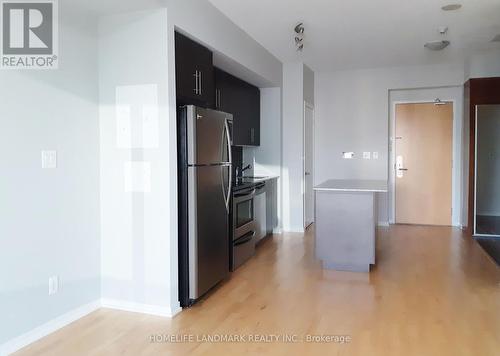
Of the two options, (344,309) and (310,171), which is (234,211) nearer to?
(344,309)

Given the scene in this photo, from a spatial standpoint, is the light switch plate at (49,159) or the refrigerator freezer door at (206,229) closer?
the light switch plate at (49,159)

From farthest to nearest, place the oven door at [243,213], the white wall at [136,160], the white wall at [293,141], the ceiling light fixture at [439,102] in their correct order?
the ceiling light fixture at [439,102] → the white wall at [293,141] → the oven door at [243,213] → the white wall at [136,160]

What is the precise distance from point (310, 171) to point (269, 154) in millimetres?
1027

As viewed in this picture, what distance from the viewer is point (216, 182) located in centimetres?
346

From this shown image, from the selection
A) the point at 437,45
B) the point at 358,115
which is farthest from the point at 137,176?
the point at 358,115

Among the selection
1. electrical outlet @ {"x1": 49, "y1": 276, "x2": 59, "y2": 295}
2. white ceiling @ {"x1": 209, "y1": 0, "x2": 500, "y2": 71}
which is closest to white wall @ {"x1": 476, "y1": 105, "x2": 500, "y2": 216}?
white ceiling @ {"x1": 209, "y1": 0, "x2": 500, "y2": 71}

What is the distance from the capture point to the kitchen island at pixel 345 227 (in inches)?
159

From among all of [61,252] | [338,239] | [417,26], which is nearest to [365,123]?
[417,26]

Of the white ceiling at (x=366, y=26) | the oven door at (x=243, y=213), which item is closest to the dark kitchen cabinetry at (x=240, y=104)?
the white ceiling at (x=366, y=26)

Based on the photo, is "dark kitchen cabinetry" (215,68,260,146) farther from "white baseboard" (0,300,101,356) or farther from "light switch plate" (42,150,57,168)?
"white baseboard" (0,300,101,356)

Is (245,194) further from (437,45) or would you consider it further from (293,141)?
(437,45)

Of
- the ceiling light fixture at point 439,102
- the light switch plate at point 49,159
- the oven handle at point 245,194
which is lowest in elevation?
the oven handle at point 245,194

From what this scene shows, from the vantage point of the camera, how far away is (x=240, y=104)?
5.26 metres

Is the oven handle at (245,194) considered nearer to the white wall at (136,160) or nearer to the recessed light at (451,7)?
the white wall at (136,160)
